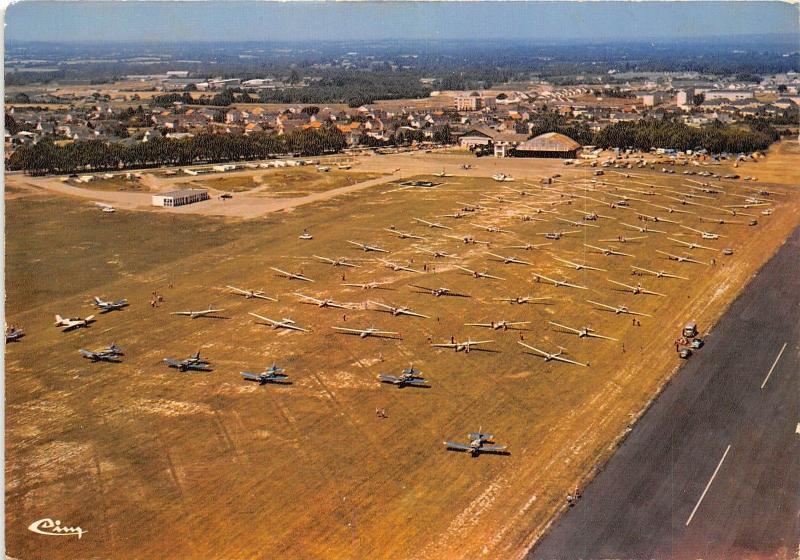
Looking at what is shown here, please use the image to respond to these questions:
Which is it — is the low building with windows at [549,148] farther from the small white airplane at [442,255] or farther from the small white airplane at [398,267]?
the small white airplane at [398,267]

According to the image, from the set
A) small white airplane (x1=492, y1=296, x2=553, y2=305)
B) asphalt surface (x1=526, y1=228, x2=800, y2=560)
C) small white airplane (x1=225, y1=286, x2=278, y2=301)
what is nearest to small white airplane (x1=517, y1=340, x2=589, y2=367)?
asphalt surface (x1=526, y1=228, x2=800, y2=560)

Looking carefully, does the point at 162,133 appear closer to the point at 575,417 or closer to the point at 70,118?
the point at 70,118

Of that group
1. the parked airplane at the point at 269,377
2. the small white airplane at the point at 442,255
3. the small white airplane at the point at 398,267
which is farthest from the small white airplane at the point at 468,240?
the parked airplane at the point at 269,377

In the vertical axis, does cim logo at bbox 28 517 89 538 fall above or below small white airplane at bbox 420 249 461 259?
below

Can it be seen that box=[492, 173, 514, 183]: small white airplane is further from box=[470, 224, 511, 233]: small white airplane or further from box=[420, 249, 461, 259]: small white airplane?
box=[420, 249, 461, 259]: small white airplane

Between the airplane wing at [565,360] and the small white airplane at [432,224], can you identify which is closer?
the airplane wing at [565,360]

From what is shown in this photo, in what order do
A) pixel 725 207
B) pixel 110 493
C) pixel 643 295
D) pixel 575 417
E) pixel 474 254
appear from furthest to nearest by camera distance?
pixel 725 207 < pixel 474 254 < pixel 643 295 < pixel 575 417 < pixel 110 493

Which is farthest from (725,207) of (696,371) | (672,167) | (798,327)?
(696,371)
